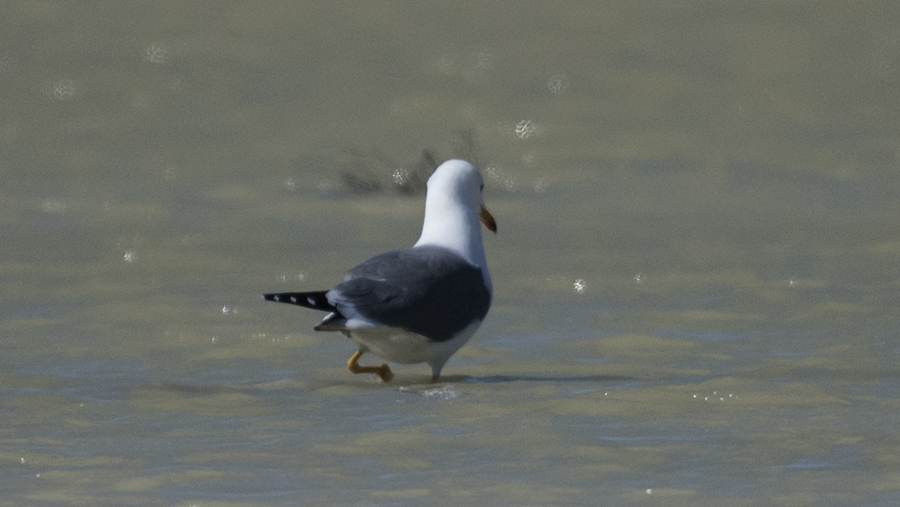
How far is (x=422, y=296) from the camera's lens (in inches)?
280

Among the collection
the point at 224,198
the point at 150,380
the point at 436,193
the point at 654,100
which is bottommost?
the point at 150,380

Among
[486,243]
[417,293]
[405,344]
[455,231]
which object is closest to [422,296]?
[417,293]

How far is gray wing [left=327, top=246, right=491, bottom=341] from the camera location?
7.03m

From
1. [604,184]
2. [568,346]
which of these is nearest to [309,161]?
[604,184]

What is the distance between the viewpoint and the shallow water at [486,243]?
5723 mm

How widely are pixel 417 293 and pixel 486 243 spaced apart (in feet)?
16.2

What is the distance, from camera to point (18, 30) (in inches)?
749

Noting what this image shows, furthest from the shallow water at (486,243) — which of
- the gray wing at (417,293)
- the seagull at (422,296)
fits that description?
the gray wing at (417,293)

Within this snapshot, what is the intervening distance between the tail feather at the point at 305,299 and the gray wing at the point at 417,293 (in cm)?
3

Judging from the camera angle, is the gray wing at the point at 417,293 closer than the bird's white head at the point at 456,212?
Result: Yes

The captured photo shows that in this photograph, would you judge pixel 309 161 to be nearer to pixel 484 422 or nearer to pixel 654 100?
pixel 654 100

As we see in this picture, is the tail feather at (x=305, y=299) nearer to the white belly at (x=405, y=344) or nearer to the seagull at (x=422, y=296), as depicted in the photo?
the seagull at (x=422, y=296)

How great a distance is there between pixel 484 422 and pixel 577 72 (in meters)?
11.5

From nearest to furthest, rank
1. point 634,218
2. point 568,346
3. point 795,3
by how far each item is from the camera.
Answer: point 568,346 < point 634,218 < point 795,3
